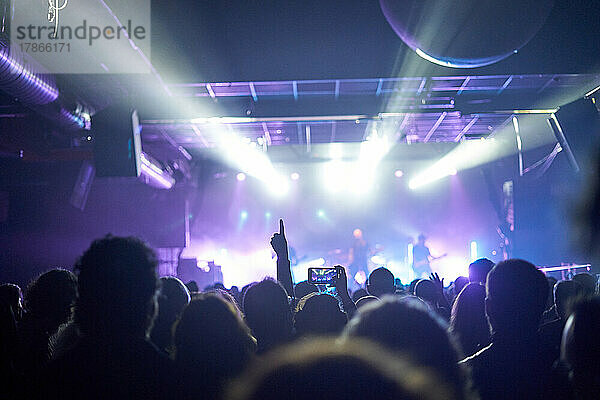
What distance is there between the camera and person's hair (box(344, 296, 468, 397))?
124 centimetres

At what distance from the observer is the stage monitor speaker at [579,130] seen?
8.12 metres

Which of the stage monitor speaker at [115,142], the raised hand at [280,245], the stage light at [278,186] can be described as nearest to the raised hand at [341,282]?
the raised hand at [280,245]

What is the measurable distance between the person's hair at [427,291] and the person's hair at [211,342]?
358 centimetres

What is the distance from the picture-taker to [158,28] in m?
6.67

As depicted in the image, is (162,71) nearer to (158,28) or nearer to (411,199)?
(158,28)

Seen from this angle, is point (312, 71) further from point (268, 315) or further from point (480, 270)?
point (268, 315)

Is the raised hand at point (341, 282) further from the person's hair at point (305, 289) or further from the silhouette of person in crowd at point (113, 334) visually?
the silhouette of person in crowd at point (113, 334)

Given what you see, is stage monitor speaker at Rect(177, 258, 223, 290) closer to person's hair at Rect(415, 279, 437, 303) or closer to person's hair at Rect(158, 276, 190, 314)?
person's hair at Rect(415, 279, 437, 303)

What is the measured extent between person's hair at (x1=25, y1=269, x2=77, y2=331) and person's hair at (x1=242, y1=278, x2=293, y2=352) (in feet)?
4.01

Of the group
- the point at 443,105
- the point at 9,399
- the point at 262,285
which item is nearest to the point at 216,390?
the point at 9,399

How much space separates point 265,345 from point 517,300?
1.58 metres

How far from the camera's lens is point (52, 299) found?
317 cm

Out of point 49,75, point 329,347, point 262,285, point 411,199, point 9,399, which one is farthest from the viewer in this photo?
point 411,199

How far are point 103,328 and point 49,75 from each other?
6031 mm
